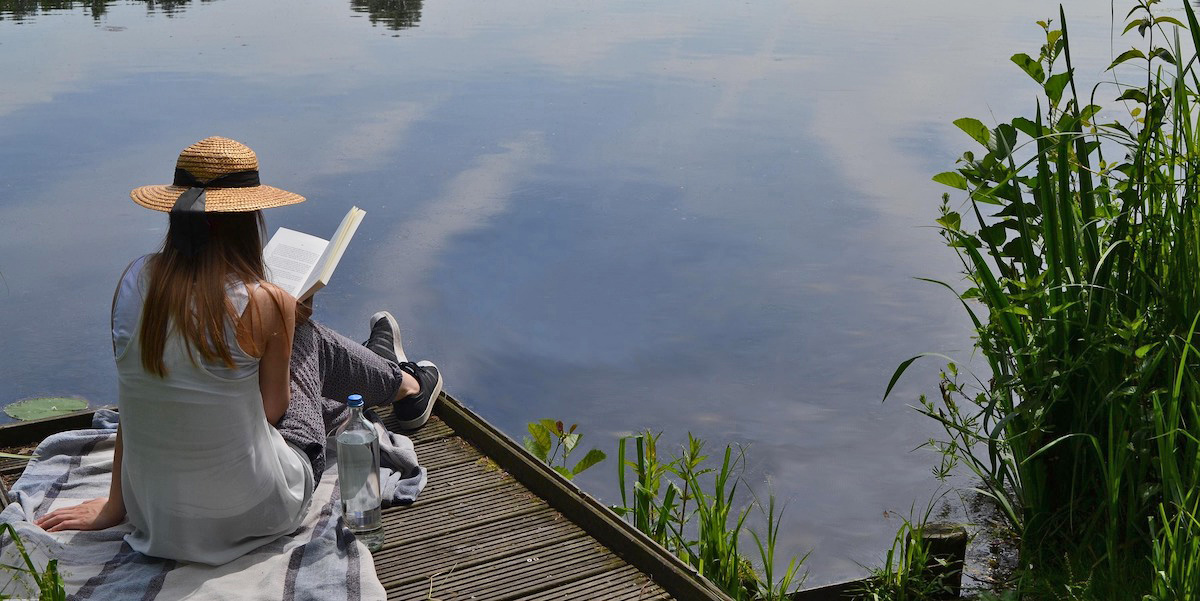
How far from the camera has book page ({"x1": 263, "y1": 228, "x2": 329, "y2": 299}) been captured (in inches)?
106

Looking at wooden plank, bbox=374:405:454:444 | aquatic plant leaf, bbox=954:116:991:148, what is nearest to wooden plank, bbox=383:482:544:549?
wooden plank, bbox=374:405:454:444

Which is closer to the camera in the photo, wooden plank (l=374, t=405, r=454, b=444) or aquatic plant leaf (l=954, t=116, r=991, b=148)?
aquatic plant leaf (l=954, t=116, r=991, b=148)

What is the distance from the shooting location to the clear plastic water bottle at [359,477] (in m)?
2.57

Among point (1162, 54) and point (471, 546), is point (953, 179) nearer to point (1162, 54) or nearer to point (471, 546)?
point (1162, 54)

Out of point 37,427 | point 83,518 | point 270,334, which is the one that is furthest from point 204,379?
point 37,427

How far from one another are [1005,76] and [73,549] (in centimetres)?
898

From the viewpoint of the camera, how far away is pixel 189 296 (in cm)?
221

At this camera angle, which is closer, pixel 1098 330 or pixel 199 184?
pixel 199 184

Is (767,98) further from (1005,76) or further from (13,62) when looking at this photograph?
(13,62)

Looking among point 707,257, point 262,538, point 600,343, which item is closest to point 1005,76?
point 707,257

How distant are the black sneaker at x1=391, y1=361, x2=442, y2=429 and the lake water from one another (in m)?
1.41

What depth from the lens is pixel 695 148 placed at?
8547mm

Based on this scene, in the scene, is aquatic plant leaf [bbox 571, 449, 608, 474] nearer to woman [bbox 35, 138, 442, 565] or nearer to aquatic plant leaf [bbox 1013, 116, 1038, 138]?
woman [bbox 35, 138, 442, 565]

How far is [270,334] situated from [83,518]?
65cm
